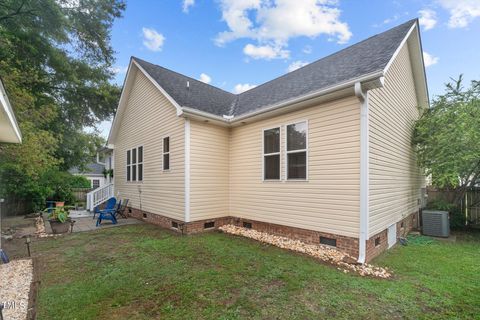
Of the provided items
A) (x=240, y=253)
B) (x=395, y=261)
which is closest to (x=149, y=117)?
(x=240, y=253)

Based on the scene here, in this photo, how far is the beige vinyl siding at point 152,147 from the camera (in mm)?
7742

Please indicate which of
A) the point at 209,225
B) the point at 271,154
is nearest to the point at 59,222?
the point at 209,225

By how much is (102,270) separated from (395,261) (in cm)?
592

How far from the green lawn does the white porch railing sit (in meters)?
6.38

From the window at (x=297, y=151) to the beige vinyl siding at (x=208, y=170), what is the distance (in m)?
2.52

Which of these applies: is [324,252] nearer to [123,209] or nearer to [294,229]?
[294,229]

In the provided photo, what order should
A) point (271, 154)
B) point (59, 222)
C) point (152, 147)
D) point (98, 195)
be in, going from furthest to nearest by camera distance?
point (98, 195), point (152, 147), point (59, 222), point (271, 154)

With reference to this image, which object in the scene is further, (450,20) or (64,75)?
(64,75)

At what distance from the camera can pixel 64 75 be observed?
42.3 ft

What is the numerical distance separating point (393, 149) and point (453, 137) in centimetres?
206

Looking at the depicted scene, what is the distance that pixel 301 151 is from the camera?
20.4ft

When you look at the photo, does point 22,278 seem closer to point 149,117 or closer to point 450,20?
point 149,117

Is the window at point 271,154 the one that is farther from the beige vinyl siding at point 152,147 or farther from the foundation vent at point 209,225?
the beige vinyl siding at point 152,147

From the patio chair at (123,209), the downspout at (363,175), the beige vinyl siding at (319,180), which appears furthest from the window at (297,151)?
the patio chair at (123,209)
